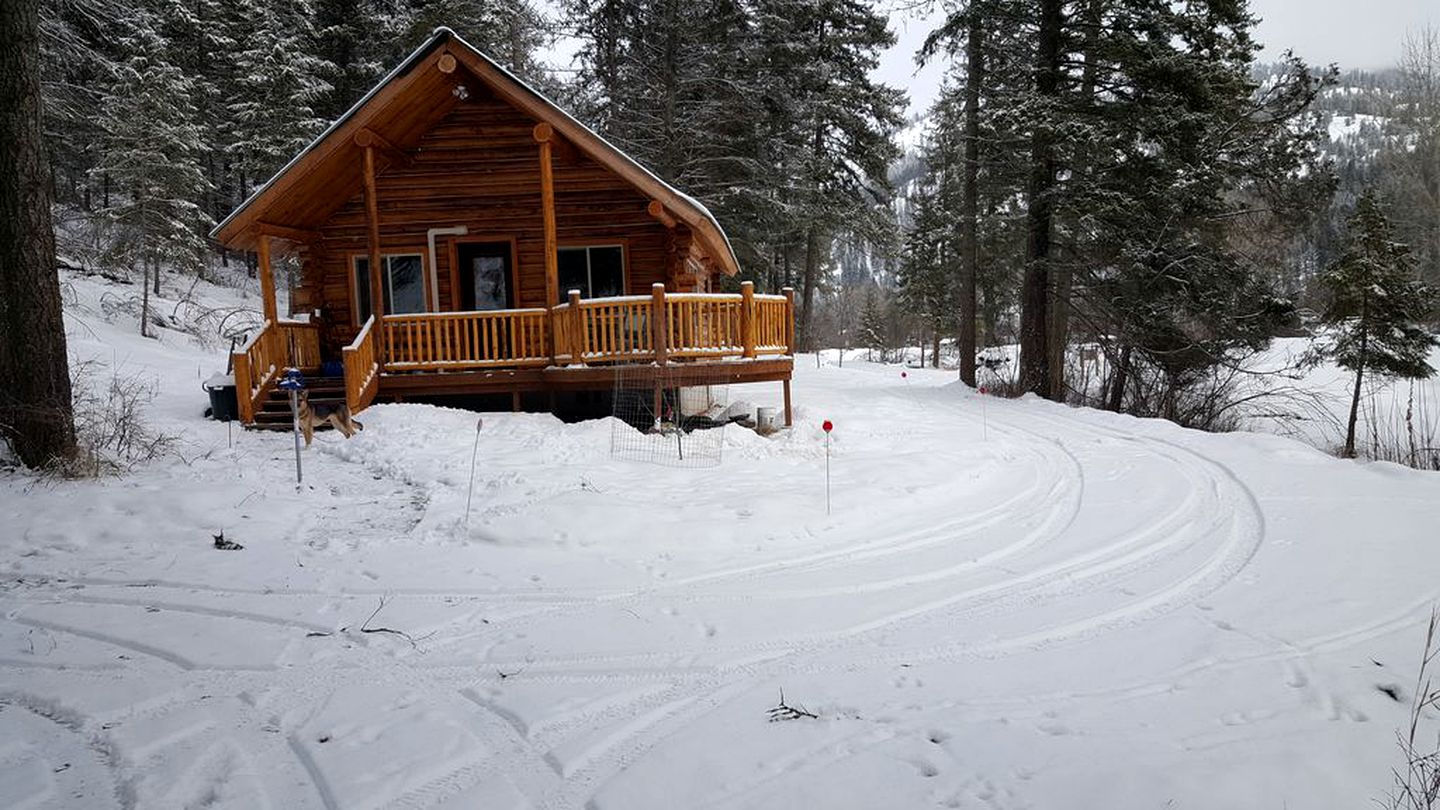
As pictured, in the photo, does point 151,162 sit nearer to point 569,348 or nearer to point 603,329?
point 569,348

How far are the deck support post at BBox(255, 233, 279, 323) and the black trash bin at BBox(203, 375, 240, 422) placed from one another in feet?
4.25

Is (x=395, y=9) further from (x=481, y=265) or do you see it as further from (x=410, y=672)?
(x=410, y=672)

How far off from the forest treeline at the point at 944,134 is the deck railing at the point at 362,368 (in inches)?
200

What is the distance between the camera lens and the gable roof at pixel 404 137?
1023cm

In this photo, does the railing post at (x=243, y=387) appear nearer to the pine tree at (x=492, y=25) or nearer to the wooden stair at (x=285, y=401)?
the wooden stair at (x=285, y=401)

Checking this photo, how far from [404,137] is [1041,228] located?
12649 millimetres

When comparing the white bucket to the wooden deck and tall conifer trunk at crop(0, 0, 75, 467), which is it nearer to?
the wooden deck

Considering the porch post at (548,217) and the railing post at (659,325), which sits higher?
the porch post at (548,217)

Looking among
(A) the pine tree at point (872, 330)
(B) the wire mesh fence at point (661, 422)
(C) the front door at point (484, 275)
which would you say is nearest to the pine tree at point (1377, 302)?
(B) the wire mesh fence at point (661, 422)

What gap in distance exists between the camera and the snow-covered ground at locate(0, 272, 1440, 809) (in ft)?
8.78

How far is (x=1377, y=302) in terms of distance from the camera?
12.1 meters

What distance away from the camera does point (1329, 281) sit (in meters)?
12.4

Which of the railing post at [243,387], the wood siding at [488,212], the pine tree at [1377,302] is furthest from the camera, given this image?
the wood siding at [488,212]

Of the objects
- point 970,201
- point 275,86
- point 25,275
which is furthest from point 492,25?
point 25,275
